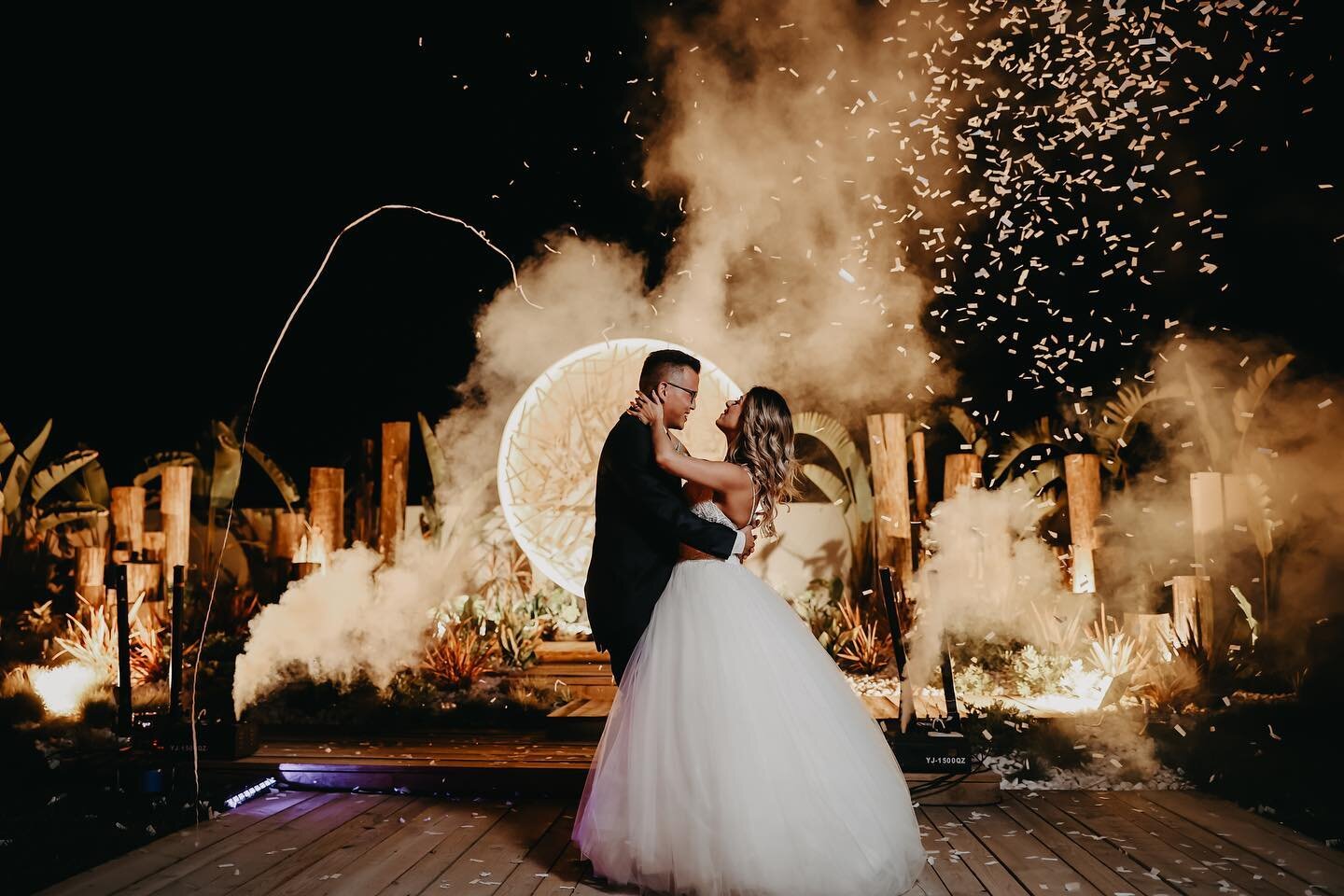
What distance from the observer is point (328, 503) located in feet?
29.3

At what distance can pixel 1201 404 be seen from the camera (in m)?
7.89

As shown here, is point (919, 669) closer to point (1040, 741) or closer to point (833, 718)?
point (1040, 741)

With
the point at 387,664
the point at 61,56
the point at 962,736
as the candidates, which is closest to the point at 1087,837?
the point at 962,736

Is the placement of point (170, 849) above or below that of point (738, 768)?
below

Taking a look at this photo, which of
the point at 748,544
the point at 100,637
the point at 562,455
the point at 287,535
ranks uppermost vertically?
the point at 562,455

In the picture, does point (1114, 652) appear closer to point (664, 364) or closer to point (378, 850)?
point (664, 364)

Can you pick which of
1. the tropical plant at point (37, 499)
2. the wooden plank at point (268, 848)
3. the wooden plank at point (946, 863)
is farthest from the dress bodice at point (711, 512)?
the tropical plant at point (37, 499)

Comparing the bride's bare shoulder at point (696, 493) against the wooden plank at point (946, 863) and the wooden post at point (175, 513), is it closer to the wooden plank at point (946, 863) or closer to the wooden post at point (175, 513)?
the wooden plank at point (946, 863)

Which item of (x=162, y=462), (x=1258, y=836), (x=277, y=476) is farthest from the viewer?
(x=162, y=462)

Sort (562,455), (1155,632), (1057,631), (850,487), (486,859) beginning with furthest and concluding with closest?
(850,487), (1057,631), (562,455), (1155,632), (486,859)

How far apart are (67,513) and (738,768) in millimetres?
8451

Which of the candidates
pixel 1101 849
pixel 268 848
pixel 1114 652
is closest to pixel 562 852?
pixel 268 848

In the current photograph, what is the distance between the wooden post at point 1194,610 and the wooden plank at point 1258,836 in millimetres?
1613

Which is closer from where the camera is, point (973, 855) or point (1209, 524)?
point (973, 855)
